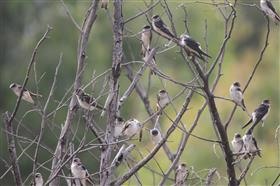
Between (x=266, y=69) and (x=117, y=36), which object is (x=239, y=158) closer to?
(x=117, y=36)

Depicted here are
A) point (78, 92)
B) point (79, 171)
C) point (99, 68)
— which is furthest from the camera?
point (99, 68)

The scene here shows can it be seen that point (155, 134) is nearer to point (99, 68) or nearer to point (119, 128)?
point (119, 128)

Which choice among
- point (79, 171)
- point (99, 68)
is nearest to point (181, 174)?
point (79, 171)

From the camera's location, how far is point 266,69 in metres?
25.8

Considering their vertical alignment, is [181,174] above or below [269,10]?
below

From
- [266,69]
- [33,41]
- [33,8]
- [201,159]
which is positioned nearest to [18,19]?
[33,8]

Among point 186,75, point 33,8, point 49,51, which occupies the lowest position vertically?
point 49,51

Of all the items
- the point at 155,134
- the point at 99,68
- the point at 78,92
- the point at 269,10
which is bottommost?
the point at 78,92

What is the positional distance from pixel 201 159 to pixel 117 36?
13.0 metres

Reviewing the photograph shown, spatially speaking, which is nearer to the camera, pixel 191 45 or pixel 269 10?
pixel 191 45

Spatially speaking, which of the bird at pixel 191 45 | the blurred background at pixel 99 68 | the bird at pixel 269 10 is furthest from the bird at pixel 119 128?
the blurred background at pixel 99 68

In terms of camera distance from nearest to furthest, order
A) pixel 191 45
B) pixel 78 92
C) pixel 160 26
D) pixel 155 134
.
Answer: pixel 78 92 → pixel 191 45 → pixel 160 26 → pixel 155 134

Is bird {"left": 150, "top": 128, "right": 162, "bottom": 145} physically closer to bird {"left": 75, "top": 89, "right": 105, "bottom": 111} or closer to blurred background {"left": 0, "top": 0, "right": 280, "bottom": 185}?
bird {"left": 75, "top": 89, "right": 105, "bottom": 111}

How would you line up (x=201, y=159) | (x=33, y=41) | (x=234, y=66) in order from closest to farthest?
1. (x=201, y=159)
2. (x=33, y=41)
3. (x=234, y=66)
